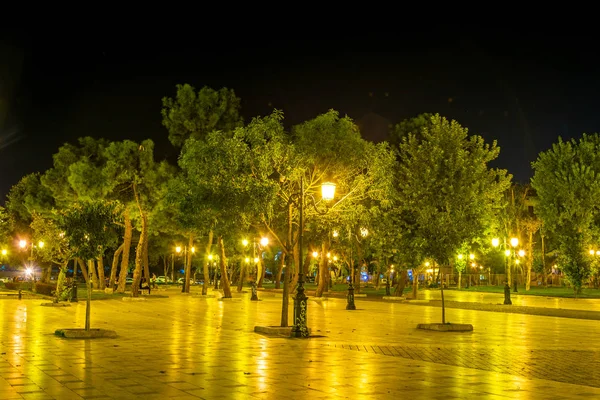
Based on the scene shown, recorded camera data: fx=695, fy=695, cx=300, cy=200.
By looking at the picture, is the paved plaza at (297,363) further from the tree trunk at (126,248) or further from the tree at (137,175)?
the tree trunk at (126,248)

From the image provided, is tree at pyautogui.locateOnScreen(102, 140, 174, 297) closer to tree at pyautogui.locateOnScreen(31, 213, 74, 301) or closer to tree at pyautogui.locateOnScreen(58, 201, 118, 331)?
tree at pyautogui.locateOnScreen(31, 213, 74, 301)

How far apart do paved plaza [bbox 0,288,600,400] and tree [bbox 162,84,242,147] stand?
2617 centimetres

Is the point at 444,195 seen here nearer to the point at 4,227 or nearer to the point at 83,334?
the point at 83,334

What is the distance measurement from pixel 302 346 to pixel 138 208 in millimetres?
32925

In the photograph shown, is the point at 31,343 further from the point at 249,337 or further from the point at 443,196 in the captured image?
the point at 443,196

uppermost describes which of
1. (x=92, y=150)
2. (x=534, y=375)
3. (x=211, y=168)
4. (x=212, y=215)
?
(x=92, y=150)

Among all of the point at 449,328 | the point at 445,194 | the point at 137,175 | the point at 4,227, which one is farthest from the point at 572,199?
the point at 4,227

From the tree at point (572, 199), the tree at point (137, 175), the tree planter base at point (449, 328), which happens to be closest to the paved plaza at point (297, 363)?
the tree planter base at point (449, 328)

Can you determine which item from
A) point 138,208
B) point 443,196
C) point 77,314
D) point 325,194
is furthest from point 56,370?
point 138,208

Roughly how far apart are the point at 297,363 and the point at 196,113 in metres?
37.4

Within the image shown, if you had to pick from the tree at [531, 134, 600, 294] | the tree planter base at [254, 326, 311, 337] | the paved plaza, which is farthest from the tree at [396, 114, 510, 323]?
the tree at [531, 134, 600, 294]

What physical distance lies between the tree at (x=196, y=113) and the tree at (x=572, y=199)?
90.2ft

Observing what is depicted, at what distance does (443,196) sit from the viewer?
80.5 feet

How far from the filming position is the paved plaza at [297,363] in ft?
35.8
